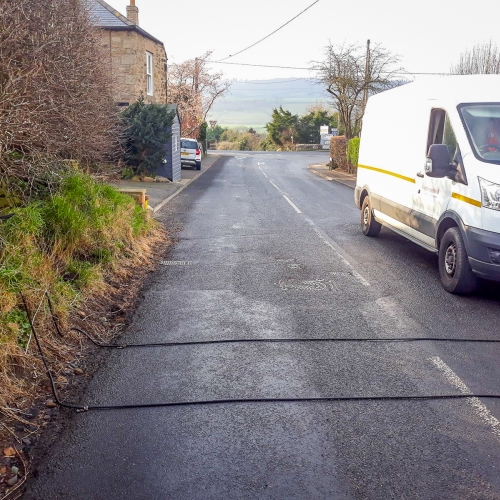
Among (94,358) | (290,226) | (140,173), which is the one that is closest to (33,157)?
(94,358)

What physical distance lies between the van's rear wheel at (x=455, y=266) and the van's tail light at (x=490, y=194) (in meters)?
0.66

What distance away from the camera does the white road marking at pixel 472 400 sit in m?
4.17

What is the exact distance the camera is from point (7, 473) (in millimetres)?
3576

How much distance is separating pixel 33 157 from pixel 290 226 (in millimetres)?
7035

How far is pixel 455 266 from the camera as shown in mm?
7551

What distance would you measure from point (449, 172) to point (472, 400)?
3.96 metres

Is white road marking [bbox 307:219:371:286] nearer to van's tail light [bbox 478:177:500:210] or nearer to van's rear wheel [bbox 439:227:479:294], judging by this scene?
van's rear wheel [bbox 439:227:479:294]

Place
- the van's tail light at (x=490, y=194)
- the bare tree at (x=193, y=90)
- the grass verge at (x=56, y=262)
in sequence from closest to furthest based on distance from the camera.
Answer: the grass verge at (x=56, y=262) < the van's tail light at (x=490, y=194) < the bare tree at (x=193, y=90)

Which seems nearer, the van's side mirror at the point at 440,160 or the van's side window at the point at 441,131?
the van's side mirror at the point at 440,160

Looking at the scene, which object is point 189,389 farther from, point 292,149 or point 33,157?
point 292,149

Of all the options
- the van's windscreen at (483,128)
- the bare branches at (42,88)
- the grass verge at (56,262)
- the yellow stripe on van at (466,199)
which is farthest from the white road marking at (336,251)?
the bare branches at (42,88)

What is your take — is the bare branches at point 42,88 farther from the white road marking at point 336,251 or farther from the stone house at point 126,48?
the stone house at point 126,48

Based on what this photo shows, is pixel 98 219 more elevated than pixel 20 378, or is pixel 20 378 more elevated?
pixel 98 219

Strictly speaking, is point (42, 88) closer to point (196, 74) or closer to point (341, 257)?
point (341, 257)
